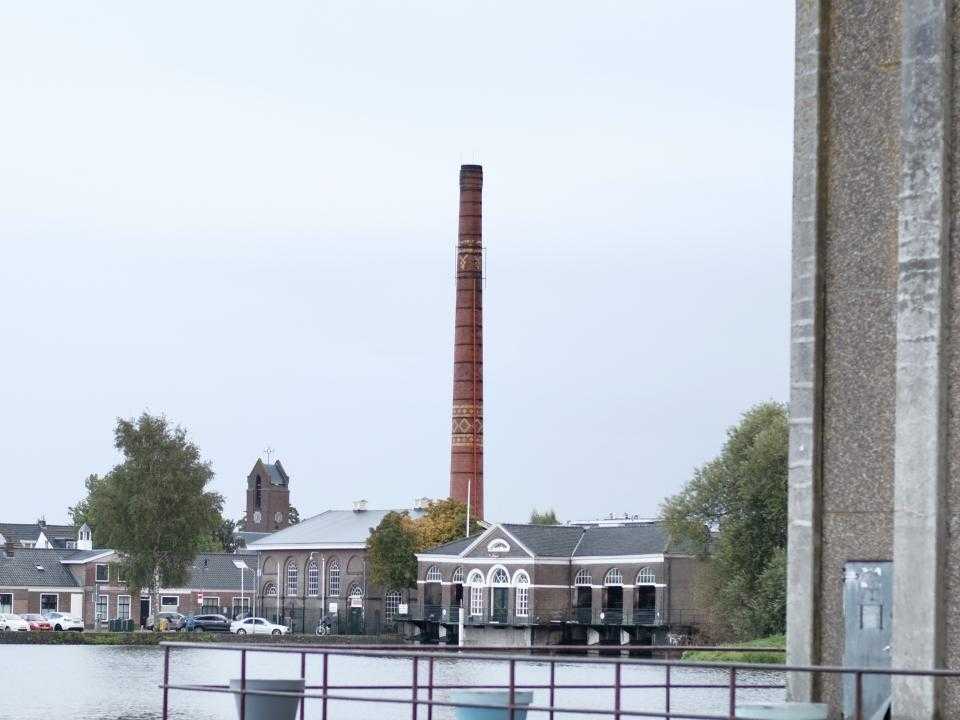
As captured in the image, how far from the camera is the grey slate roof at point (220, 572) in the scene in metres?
137

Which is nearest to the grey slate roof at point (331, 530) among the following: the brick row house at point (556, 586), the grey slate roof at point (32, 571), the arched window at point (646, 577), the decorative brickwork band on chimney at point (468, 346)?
the brick row house at point (556, 586)

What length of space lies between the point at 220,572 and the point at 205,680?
77.2 metres

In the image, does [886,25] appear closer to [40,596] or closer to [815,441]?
[815,441]

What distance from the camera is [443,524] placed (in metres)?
117

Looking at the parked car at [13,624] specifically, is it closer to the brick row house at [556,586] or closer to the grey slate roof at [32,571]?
the grey slate roof at [32,571]

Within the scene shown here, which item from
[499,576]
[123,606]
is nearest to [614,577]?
[499,576]

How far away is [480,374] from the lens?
112 meters

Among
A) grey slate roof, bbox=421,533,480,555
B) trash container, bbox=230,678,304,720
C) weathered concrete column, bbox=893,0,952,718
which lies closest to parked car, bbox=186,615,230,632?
grey slate roof, bbox=421,533,480,555

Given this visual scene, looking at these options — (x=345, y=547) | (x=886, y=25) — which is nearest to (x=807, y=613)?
(x=886, y=25)

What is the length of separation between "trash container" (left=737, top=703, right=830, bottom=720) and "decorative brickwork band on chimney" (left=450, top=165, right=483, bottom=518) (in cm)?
9738

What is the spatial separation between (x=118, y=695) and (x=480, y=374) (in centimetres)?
5932

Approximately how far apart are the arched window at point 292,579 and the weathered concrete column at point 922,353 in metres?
116

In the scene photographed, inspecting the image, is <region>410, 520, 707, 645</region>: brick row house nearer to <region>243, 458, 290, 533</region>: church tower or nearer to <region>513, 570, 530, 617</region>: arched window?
<region>513, 570, 530, 617</region>: arched window

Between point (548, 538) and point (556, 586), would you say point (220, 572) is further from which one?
point (556, 586)
